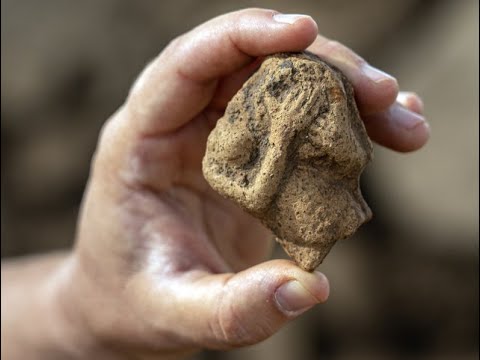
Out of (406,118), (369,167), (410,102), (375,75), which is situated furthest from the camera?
(369,167)

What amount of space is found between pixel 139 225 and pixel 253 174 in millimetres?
499

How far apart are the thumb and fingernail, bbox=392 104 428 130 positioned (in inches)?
22.9

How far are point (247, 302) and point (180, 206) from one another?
1.79ft

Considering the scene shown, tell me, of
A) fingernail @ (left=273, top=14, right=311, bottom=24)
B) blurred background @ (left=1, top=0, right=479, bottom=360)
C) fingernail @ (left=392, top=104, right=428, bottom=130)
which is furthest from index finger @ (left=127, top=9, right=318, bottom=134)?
blurred background @ (left=1, top=0, right=479, bottom=360)

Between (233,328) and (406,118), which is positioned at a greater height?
(406,118)

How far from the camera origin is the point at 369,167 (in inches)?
135

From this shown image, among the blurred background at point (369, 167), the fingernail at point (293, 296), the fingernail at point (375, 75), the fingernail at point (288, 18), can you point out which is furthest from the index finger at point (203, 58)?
the blurred background at point (369, 167)

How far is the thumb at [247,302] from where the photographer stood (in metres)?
1.25

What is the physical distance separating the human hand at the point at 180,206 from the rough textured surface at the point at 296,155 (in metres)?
0.12

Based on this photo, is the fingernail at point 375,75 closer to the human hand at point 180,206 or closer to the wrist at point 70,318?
the human hand at point 180,206

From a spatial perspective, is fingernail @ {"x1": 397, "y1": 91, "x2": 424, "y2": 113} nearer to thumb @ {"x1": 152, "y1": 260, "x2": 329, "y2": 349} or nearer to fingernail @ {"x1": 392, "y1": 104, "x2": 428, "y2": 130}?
fingernail @ {"x1": 392, "y1": 104, "x2": 428, "y2": 130}

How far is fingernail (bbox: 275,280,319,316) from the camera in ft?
4.06

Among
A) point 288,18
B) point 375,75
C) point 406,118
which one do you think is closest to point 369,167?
point 406,118

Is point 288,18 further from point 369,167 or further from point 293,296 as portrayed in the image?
point 369,167
